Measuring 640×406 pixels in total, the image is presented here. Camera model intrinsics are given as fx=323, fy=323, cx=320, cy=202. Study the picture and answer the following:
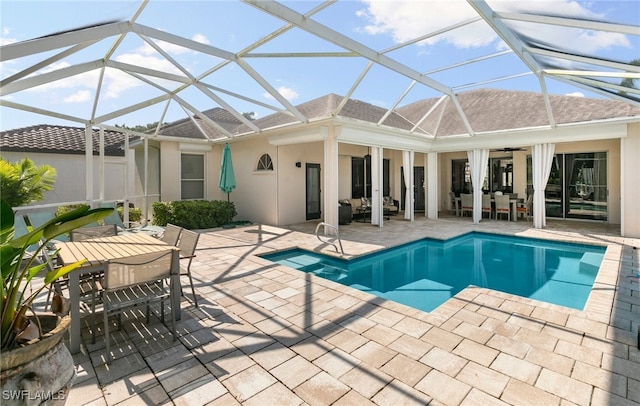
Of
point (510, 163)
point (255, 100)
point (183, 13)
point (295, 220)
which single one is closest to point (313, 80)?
point (255, 100)

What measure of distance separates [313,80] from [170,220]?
6.53m

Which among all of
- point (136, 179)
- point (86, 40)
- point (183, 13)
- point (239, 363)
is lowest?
point (239, 363)

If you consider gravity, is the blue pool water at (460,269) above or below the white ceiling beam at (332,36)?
below

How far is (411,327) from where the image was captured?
373 centimetres

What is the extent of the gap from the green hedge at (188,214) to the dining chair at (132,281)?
737 cm

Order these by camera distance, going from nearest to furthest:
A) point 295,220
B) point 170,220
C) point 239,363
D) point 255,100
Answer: point 239,363 → point 255,100 → point 170,220 → point 295,220

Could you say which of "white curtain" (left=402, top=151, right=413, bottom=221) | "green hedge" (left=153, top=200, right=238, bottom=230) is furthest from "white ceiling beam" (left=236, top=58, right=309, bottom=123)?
"white curtain" (left=402, top=151, right=413, bottom=221)

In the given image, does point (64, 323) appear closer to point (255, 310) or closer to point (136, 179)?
point (255, 310)

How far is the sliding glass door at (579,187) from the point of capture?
12.0 metres

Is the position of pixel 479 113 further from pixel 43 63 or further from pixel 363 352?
pixel 43 63

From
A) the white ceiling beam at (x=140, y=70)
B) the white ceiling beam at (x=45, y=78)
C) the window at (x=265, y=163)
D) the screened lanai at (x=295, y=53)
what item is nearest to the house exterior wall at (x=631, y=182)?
the screened lanai at (x=295, y=53)

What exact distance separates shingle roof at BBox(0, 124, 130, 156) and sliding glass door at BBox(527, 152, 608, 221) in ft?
64.7

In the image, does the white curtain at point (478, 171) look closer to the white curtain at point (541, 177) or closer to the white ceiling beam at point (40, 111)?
the white curtain at point (541, 177)

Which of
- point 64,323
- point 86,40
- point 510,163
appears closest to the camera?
point 64,323
